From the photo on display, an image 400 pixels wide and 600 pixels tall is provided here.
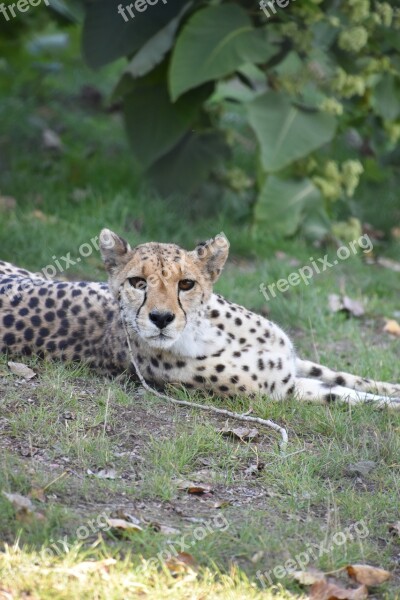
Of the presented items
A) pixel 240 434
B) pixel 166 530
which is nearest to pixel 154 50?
pixel 240 434

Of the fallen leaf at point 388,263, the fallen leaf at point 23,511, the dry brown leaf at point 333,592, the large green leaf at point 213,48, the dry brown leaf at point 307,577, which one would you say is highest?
the large green leaf at point 213,48

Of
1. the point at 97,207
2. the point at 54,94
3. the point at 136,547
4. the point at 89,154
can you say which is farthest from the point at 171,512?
the point at 54,94

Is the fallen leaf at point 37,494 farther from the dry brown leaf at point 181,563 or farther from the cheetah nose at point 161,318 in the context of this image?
the cheetah nose at point 161,318

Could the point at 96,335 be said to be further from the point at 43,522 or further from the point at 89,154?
the point at 89,154

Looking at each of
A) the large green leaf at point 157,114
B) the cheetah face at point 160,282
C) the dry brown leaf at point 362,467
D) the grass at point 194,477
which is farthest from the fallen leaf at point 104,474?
the large green leaf at point 157,114

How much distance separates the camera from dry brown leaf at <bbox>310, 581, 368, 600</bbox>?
307cm

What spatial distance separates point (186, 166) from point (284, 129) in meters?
0.90

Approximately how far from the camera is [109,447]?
3.88 metres

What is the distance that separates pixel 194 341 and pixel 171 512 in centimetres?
98

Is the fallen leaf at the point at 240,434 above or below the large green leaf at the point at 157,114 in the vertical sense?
below

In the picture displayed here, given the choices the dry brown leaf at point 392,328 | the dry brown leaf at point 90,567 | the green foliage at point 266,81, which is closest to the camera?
the dry brown leaf at point 90,567

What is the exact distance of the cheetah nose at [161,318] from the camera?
4043mm

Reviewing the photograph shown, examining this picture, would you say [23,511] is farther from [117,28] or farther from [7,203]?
[7,203]

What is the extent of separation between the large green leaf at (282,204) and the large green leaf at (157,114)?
665 mm
